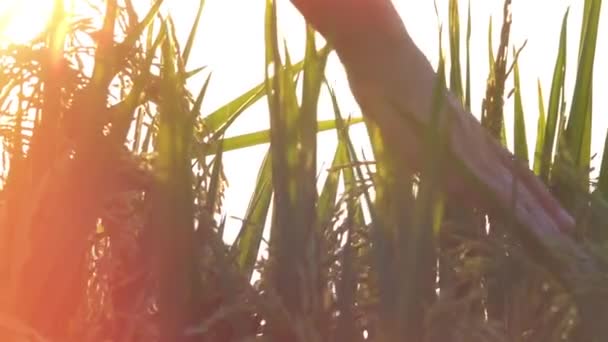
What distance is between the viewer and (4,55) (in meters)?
0.53

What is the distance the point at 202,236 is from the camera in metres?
0.47

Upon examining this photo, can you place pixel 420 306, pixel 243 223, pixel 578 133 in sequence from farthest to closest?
pixel 578 133 < pixel 243 223 < pixel 420 306

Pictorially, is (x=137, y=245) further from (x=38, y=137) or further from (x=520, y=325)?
(x=520, y=325)

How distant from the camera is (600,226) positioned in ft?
1.65

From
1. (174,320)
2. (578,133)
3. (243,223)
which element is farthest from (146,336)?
(578,133)

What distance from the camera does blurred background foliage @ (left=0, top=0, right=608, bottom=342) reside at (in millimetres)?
453

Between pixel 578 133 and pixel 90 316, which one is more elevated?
pixel 578 133

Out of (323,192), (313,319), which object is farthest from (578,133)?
(313,319)

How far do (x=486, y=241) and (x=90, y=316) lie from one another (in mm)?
180

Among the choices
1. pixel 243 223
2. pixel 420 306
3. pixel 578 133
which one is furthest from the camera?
pixel 578 133

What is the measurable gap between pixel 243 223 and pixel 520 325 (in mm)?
162

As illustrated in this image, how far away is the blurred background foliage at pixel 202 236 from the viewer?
45 cm

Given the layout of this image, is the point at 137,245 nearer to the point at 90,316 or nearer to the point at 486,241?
the point at 90,316

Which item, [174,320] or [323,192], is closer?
[174,320]
